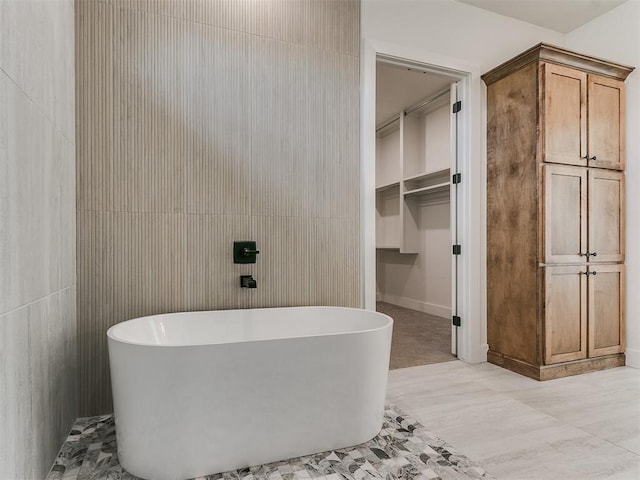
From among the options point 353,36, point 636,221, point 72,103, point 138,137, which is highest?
point 353,36

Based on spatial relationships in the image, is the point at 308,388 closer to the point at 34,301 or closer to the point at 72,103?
the point at 34,301

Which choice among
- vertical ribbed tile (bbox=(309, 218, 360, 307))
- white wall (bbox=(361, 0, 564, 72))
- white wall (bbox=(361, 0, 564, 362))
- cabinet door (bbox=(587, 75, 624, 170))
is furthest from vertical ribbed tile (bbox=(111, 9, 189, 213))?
cabinet door (bbox=(587, 75, 624, 170))

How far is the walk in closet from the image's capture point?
428cm

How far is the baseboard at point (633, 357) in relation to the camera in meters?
2.84

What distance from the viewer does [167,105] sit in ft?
6.93

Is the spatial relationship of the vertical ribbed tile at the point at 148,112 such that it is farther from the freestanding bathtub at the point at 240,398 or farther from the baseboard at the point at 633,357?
the baseboard at the point at 633,357

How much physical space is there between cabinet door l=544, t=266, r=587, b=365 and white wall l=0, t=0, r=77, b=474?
279cm

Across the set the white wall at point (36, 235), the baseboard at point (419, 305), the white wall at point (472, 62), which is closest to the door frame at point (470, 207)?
the white wall at point (472, 62)

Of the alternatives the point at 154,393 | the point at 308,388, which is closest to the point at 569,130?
the point at 308,388

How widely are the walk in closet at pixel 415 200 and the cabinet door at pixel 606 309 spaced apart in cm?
130

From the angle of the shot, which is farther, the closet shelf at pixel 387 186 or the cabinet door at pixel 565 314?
the closet shelf at pixel 387 186

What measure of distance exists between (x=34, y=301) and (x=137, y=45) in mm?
1464

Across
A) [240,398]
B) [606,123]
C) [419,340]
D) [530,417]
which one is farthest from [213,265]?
[606,123]

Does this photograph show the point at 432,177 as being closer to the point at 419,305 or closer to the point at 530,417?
the point at 419,305
